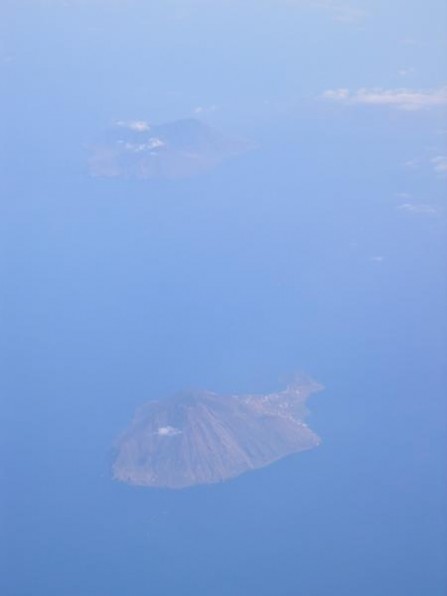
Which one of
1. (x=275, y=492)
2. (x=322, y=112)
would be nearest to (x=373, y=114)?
(x=322, y=112)

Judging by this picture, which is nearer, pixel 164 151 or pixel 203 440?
pixel 203 440

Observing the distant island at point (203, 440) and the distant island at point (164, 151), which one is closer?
the distant island at point (203, 440)

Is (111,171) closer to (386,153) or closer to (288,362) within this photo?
(386,153)

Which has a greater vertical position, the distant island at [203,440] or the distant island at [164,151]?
the distant island at [164,151]

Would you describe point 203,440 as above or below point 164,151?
below
